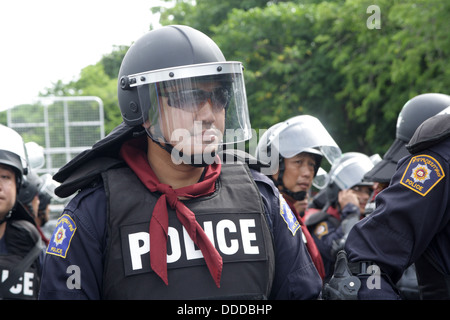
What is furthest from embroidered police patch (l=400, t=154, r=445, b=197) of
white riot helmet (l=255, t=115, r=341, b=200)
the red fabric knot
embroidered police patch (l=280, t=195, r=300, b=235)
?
white riot helmet (l=255, t=115, r=341, b=200)

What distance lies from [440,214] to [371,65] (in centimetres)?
1237

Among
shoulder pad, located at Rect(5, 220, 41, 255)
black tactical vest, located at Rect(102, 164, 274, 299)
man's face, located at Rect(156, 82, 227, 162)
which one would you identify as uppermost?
man's face, located at Rect(156, 82, 227, 162)

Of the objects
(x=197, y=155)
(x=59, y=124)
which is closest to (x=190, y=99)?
(x=197, y=155)

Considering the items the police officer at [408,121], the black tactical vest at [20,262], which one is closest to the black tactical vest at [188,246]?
the black tactical vest at [20,262]

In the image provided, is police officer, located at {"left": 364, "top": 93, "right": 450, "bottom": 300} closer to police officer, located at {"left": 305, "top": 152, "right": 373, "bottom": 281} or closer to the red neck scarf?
police officer, located at {"left": 305, "top": 152, "right": 373, "bottom": 281}

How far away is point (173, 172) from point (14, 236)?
174cm

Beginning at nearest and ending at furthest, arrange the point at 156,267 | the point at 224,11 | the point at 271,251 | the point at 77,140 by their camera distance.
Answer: the point at 156,267, the point at 271,251, the point at 77,140, the point at 224,11

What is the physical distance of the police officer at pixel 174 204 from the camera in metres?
2.20

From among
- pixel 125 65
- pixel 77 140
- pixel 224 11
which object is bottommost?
pixel 77 140

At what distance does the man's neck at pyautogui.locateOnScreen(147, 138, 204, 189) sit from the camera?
2447mm

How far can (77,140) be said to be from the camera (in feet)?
45.0

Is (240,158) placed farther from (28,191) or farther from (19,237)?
(28,191)

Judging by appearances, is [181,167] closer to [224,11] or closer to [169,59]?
[169,59]
